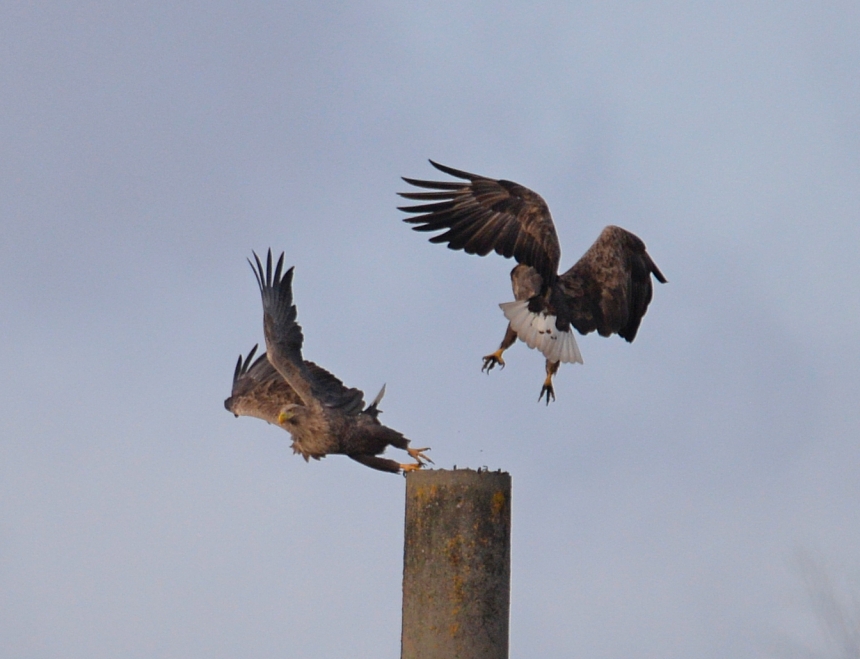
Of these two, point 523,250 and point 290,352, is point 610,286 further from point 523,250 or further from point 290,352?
point 290,352

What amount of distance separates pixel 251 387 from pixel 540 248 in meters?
3.48

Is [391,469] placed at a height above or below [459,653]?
above

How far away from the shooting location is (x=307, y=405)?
32.7 ft

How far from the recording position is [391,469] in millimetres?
9742

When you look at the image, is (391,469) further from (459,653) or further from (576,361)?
(459,653)

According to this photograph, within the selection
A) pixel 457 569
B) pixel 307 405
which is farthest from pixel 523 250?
pixel 457 569

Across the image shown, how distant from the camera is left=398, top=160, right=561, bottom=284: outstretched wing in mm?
9359

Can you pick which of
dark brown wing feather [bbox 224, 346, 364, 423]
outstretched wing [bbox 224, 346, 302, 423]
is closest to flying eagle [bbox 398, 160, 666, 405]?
dark brown wing feather [bbox 224, 346, 364, 423]

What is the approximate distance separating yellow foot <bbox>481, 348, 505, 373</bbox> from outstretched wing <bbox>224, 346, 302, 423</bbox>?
204 centimetres

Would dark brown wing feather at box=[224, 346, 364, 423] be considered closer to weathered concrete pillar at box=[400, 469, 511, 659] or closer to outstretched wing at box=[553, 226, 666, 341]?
outstretched wing at box=[553, 226, 666, 341]

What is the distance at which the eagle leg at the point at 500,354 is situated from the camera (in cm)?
946

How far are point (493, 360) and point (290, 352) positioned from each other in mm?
1797

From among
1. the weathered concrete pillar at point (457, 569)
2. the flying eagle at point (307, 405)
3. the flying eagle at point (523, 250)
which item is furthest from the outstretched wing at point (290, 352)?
the weathered concrete pillar at point (457, 569)

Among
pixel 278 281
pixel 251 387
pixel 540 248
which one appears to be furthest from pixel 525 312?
pixel 251 387
